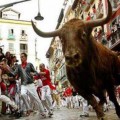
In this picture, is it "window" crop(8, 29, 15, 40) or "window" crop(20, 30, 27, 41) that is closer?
"window" crop(8, 29, 15, 40)

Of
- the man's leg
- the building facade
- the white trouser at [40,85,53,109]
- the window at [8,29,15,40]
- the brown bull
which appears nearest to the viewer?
the brown bull

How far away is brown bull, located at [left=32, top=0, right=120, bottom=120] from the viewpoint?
6.62m

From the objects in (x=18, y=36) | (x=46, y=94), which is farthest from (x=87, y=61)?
(x=18, y=36)

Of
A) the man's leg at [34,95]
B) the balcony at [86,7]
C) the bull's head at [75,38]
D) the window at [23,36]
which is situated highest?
the window at [23,36]

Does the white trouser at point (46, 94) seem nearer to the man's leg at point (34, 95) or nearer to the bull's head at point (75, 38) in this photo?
the man's leg at point (34, 95)

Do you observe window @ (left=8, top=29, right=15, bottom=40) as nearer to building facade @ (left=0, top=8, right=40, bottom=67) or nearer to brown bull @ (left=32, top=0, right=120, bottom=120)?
building facade @ (left=0, top=8, right=40, bottom=67)

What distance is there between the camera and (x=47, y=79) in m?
13.0

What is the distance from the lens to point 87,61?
272 inches

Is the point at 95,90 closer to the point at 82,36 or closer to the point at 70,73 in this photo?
the point at 70,73

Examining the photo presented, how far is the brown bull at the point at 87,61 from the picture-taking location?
6625 millimetres

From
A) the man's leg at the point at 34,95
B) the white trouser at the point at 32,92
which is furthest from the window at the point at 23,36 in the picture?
the man's leg at the point at 34,95

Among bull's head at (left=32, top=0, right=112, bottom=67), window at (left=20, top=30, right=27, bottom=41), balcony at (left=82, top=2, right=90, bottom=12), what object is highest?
window at (left=20, top=30, right=27, bottom=41)

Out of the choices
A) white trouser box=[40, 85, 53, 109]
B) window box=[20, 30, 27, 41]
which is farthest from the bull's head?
window box=[20, 30, 27, 41]

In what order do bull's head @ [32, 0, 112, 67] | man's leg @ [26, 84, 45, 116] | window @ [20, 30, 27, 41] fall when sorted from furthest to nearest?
1. window @ [20, 30, 27, 41]
2. man's leg @ [26, 84, 45, 116]
3. bull's head @ [32, 0, 112, 67]
